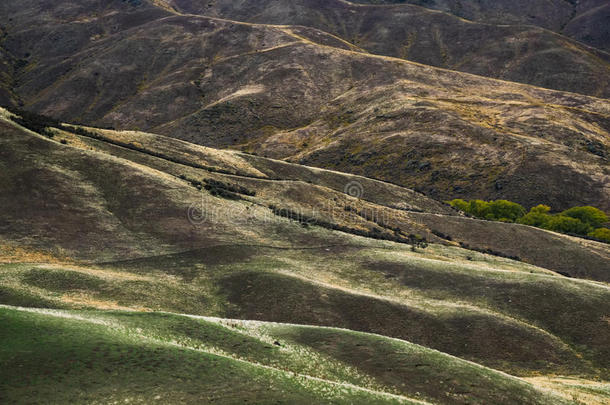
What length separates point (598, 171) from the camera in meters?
132

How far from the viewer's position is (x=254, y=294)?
4284cm

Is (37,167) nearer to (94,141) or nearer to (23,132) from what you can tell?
(23,132)

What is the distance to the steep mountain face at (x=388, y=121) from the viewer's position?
134 metres

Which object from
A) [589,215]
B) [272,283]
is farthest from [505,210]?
[272,283]

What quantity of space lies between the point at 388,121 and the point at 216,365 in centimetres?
14664

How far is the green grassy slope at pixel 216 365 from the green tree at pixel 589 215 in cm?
10272

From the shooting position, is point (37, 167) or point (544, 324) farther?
point (37, 167)

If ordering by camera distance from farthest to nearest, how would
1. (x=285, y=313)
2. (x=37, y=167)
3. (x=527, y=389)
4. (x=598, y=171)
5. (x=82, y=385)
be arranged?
(x=598, y=171)
(x=37, y=167)
(x=285, y=313)
(x=527, y=389)
(x=82, y=385)

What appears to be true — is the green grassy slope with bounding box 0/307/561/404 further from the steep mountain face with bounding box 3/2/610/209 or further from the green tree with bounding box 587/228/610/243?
the steep mountain face with bounding box 3/2/610/209

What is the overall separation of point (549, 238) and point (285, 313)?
6117cm

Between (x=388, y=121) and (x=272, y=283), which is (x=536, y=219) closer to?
(x=388, y=121)

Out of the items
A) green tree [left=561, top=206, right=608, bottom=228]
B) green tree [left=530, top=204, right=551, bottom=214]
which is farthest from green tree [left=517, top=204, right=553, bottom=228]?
green tree [left=561, top=206, right=608, bottom=228]

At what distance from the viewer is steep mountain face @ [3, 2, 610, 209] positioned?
133500mm

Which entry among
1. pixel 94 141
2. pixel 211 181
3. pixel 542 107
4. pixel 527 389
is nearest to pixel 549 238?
pixel 211 181
